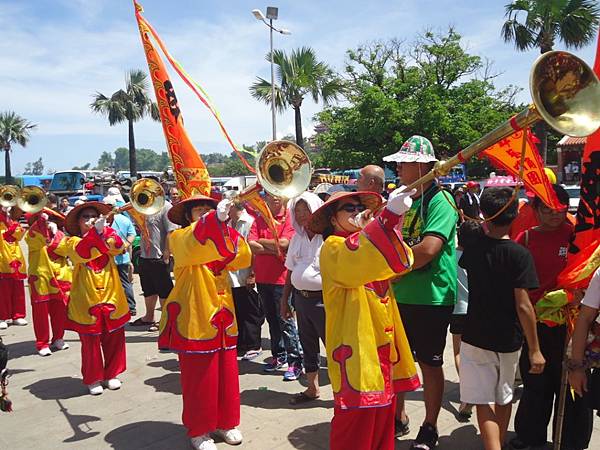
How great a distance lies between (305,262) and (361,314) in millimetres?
1540

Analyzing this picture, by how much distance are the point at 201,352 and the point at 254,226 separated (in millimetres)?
2087

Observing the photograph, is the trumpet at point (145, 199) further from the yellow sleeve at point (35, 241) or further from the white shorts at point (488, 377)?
the white shorts at point (488, 377)

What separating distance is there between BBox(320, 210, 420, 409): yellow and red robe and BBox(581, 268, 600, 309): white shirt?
88 centimetres

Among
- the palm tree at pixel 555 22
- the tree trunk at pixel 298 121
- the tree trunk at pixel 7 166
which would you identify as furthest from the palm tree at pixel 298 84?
the tree trunk at pixel 7 166

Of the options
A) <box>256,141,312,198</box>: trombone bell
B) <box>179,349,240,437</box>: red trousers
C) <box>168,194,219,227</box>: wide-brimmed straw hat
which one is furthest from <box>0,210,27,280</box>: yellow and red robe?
<box>256,141,312,198</box>: trombone bell

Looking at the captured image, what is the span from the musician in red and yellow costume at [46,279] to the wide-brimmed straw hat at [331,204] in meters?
4.28

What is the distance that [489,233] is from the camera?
2.98 metres

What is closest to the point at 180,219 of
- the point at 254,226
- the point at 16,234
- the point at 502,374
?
the point at 254,226

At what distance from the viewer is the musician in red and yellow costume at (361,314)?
2461mm

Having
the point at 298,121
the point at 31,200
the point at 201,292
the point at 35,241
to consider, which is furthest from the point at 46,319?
the point at 298,121

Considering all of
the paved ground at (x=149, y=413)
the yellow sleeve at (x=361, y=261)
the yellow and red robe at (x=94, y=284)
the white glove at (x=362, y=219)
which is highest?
the white glove at (x=362, y=219)

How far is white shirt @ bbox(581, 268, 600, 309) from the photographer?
2.51 meters

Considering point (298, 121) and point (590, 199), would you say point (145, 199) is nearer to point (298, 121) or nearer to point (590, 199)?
point (590, 199)

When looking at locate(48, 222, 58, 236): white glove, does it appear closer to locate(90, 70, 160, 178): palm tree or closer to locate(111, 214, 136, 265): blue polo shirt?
locate(111, 214, 136, 265): blue polo shirt
